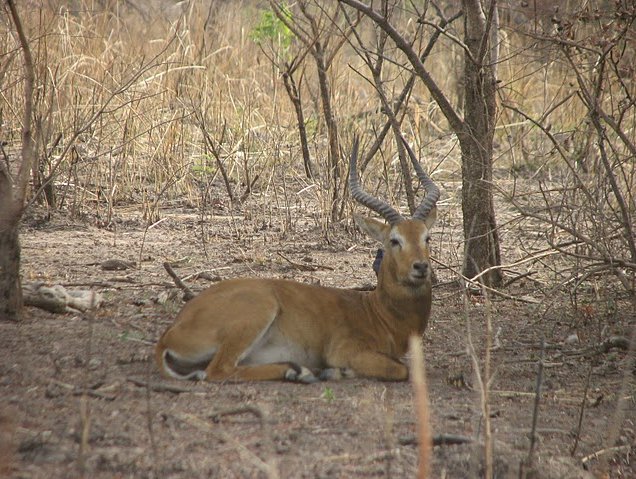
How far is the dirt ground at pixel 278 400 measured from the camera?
4.15 metres

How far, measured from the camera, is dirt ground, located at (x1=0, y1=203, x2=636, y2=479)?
13.6ft

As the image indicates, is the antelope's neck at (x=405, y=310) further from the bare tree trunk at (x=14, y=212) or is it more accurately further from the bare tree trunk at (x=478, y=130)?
the bare tree trunk at (x=14, y=212)

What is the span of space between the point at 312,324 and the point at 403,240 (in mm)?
790

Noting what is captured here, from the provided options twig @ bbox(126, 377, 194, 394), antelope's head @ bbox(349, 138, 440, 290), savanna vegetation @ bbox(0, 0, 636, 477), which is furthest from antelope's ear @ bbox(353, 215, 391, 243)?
twig @ bbox(126, 377, 194, 394)

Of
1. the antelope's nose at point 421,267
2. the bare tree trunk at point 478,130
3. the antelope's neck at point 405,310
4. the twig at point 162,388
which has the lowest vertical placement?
the twig at point 162,388

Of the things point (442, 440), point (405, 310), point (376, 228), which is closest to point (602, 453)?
point (442, 440)

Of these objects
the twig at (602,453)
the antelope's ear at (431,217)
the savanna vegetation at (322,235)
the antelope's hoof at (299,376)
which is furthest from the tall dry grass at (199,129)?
the twig at (602,453)

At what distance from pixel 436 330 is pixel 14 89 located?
5.81 meters

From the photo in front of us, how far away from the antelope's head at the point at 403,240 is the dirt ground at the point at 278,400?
50cm

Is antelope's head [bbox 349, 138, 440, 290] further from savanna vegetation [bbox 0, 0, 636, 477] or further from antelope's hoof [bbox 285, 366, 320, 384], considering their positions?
antelope's hoof [bbox 285, 366, 320, 384]

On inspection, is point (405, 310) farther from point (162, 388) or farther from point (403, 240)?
point (162, 388)

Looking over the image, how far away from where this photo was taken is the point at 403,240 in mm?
6434

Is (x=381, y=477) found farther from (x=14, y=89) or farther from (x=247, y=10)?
(x=247, y=10)

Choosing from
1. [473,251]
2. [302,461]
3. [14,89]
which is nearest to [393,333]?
[473,251]
